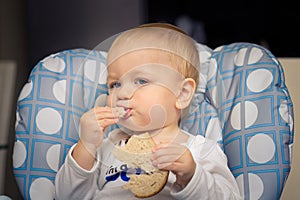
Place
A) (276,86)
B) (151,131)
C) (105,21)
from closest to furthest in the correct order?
(151,131) → (276,86) → (105,21)

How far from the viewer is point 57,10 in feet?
3.76

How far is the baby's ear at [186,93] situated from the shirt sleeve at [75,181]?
134 millimetres

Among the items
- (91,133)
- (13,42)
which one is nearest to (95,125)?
(91,133)

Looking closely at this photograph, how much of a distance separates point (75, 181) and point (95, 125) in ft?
0.27

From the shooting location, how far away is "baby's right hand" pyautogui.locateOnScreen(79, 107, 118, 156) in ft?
2.12

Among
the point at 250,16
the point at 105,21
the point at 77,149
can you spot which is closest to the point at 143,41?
the point at 77,149

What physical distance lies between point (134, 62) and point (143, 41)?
0.03 metres

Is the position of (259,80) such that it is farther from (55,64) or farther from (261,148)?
(55,64)

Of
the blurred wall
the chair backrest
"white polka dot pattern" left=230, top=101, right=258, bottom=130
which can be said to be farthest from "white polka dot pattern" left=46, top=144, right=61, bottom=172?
the blurred wall

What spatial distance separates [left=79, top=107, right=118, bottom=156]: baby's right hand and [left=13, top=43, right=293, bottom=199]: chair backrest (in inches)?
2.6

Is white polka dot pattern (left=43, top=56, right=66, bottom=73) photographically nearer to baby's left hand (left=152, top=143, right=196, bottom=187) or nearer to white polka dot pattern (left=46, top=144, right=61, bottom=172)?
white polka dot pattern (left=46, top=144, right=61, bottom=172)

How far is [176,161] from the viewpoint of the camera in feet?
1.99

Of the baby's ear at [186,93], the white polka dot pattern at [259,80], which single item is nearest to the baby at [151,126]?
the baby's ear at [186,93]

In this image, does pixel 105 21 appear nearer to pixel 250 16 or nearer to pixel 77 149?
pixel 250 16
